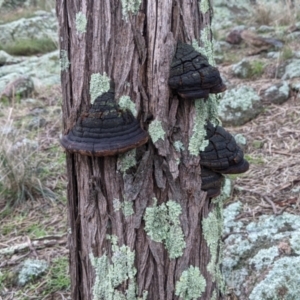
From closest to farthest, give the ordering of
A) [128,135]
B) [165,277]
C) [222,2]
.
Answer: [128,135], [165,277], [222,2]

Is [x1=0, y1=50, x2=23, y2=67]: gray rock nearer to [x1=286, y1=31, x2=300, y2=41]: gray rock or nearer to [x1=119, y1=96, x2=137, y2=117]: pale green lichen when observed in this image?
[x1=286, y1=31, x2=300, y2=41]: gray rock

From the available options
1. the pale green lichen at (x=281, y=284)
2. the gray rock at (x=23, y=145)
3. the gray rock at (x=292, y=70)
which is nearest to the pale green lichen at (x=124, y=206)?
the pale green lichen at (x=281, y=284)

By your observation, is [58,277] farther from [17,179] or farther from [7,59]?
[7,59]

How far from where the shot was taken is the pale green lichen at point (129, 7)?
1.38 metres

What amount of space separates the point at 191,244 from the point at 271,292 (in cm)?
66

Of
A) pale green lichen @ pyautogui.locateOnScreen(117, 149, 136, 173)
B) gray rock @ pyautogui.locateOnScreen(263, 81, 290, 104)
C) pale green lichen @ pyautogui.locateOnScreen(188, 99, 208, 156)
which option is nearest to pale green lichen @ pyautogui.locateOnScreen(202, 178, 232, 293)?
pale green lichen @ pyautogui.locateOnScreen(188, 99, 208, 156)

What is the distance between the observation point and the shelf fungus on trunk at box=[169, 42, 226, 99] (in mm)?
1344

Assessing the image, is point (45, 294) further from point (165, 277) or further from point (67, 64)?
point (67, 64)

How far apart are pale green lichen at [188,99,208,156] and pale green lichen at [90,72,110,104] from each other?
293 millimetres

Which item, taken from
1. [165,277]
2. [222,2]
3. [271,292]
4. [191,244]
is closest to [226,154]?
[191,244]

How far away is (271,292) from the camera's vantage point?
2043 mm

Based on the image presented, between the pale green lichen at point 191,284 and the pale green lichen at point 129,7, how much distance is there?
0.85 meters

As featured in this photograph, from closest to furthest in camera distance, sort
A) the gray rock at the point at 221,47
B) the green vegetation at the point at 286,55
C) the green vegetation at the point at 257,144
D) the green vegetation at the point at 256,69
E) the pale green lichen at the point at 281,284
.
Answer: the pale green lichen at the point at 281,284 < the green vegetation at the point at 257,144 < the green vegetation at the point at 256,69 < the green vegetation at the point at 286,55 < the gray rock at the point at 221,47

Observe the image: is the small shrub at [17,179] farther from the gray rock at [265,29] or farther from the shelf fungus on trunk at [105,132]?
the gray rock at [265,29]
